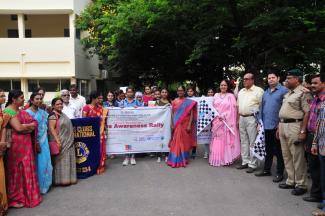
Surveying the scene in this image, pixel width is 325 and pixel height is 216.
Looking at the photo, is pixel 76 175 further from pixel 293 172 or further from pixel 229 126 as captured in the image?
pixel 293 172

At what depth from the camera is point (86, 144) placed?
690 cm

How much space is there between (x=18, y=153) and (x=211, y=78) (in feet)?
44.8

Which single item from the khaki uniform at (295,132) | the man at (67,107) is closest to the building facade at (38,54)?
the man at (67,107)

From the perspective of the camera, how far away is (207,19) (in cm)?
1196

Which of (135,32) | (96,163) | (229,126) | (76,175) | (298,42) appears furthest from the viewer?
(135,32)

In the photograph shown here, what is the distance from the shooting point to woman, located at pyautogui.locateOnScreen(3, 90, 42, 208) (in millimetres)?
5234

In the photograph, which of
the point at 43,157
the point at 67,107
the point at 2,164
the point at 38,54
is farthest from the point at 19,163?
the point at 38,54

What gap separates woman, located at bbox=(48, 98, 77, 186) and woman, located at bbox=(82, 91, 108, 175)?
3.10 ft

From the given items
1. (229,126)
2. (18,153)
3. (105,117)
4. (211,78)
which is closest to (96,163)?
(105,117)

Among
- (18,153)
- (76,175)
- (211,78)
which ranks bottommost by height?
(76,175)

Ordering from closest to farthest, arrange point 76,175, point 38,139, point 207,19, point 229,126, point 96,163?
point 38,139 < point 76,175 < point 96,163 < point 229,126 < point 207,19

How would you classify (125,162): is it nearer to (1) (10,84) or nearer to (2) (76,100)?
(2) (76,100)

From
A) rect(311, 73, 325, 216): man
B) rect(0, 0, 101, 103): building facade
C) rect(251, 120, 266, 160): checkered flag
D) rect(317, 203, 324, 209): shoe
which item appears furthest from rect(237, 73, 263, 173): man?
rect(0, 0, 101, 103): building facade

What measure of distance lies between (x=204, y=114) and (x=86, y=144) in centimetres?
288
